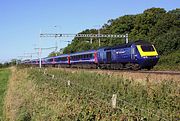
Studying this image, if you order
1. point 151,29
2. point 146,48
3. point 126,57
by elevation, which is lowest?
point 126,57

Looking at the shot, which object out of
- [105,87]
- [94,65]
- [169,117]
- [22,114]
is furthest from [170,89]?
[94,65]

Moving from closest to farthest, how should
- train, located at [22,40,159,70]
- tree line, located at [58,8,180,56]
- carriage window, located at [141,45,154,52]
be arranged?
train, located at [22,40,159,70]
carriage window, located at [141,45,154,52]
tree line, located at [58,8,180,56]

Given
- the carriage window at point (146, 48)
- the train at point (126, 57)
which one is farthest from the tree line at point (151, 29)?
the carriage window at point (146, 48)

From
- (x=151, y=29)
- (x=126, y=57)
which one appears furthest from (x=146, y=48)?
(x=151, y=29)

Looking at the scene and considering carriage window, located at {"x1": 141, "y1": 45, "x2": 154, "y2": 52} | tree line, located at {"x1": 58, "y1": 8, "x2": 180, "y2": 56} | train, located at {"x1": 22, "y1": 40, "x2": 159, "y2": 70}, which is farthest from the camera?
tree line, located at {"x1": 58, "y1": 8, "x2": 180, "y2": 56}

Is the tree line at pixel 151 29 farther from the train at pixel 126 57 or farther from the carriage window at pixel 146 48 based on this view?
the carriage window at pixel 146 48

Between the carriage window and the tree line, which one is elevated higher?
the tree line

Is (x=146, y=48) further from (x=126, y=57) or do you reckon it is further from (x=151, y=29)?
(x=151, y=29)

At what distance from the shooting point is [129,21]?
3839 inches

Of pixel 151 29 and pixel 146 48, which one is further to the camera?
pixel 151 29

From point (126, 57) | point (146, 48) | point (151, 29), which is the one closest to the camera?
point (146, 48)

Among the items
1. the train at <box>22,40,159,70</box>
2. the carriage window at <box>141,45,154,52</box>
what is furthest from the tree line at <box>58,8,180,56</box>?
the carriage window at <box>141,45,154,52</box>

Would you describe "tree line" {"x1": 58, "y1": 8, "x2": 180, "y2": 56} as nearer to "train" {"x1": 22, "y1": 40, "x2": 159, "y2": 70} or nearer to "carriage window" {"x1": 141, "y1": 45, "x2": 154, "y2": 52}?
"train" {"x1": 22, "y1": 40, "x2": 159, "y2": 70}

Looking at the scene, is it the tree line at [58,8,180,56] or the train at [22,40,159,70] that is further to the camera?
the tree line at [58,8,180,56]
